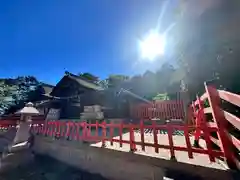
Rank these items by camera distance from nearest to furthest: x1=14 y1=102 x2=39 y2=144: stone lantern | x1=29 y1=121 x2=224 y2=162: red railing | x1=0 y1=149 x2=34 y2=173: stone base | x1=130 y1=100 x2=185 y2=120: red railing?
1. x1=29 y1=121 x2=224 y2=162: red railing
2. x1=0 y1=149 x2=34 y2=173: stone base
3. x1=14 y1=102 x2=39 y2=144: stone lantern
4. x1=130 y1=100 x2=185 y2=120: red railing

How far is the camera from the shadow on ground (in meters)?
5.03

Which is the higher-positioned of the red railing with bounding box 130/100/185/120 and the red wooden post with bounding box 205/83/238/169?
the red railing with bounding box 130/100/185/120

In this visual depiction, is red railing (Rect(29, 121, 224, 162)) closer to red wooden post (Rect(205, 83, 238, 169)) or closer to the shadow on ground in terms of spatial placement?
red wooden post (Rect(205, 83, 238, 169))

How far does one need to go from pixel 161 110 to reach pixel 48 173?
915cm

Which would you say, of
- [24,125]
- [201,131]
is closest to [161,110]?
[201,131]

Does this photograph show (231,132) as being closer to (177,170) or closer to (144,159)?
(177,170)

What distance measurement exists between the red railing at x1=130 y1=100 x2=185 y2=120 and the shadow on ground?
8180mm

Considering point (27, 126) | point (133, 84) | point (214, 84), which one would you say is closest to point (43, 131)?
point (27, 126)

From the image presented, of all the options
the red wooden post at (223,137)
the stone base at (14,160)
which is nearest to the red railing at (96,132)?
the red wooden post at (223,137)

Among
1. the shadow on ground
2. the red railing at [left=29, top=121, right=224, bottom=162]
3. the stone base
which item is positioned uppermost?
the red railing at [left=29, top=121, right=224, bottom=162]

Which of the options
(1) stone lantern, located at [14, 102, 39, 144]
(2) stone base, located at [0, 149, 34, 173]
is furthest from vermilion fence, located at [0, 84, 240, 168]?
(2) stone base, located at [0, 149, 34, 173]

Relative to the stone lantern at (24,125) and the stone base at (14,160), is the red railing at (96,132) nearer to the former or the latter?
the stone lantern at (24,125)

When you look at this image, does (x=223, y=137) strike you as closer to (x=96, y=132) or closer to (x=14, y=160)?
(x=96, y=132)

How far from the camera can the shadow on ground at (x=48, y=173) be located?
16.5ft
